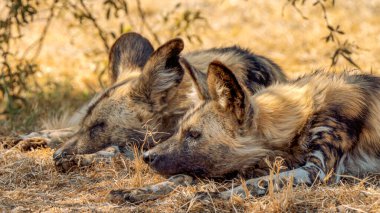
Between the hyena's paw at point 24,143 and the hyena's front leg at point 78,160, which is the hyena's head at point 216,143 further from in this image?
the hyena's paw at point 24,143

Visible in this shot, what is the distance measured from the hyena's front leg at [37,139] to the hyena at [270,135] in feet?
4.02

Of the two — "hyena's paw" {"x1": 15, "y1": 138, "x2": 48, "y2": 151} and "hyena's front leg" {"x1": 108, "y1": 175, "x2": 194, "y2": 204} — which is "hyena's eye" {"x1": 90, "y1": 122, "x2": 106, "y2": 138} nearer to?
"hyena's paw" {"x1": 15, "y1": 138, "x2": 48, "y2": 151}

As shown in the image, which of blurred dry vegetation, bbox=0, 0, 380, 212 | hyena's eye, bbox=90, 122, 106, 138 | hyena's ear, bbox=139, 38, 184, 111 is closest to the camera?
blurred dry vegetation, bbox=0, 0, 380, 212

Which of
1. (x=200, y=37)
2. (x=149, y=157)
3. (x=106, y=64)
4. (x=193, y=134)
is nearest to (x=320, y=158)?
(x=193, y=134)

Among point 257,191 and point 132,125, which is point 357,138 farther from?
point 132,125

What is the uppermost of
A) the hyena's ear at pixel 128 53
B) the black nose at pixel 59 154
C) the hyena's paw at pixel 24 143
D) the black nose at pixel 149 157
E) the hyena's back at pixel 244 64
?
the hyena's ear at pixel 128 53

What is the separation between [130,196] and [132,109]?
1.13m

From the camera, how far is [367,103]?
3969 millimetres

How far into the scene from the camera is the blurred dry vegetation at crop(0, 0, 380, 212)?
341 cm

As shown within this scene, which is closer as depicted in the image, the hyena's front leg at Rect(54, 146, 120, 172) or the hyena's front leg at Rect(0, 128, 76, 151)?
the hyena's front leg at Rect(54, 146, 120, 172)

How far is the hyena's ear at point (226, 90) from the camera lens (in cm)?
367

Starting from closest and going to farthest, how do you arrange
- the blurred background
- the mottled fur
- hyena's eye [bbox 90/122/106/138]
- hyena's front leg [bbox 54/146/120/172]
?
the mottled fur < hyena's front leg [bbox 54/146/120/172] < hyena's eye [bbox 90/122/106/138] < the blurred background

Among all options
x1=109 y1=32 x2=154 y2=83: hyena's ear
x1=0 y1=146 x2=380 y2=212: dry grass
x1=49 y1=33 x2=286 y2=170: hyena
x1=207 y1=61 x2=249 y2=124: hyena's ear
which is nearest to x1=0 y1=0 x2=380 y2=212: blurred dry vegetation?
x1=0 y1=146 x2=380 y2=212: dry grass

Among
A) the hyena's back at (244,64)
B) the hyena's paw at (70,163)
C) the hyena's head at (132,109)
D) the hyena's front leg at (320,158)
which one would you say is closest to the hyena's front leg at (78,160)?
the hyena's paw at (70,163)
